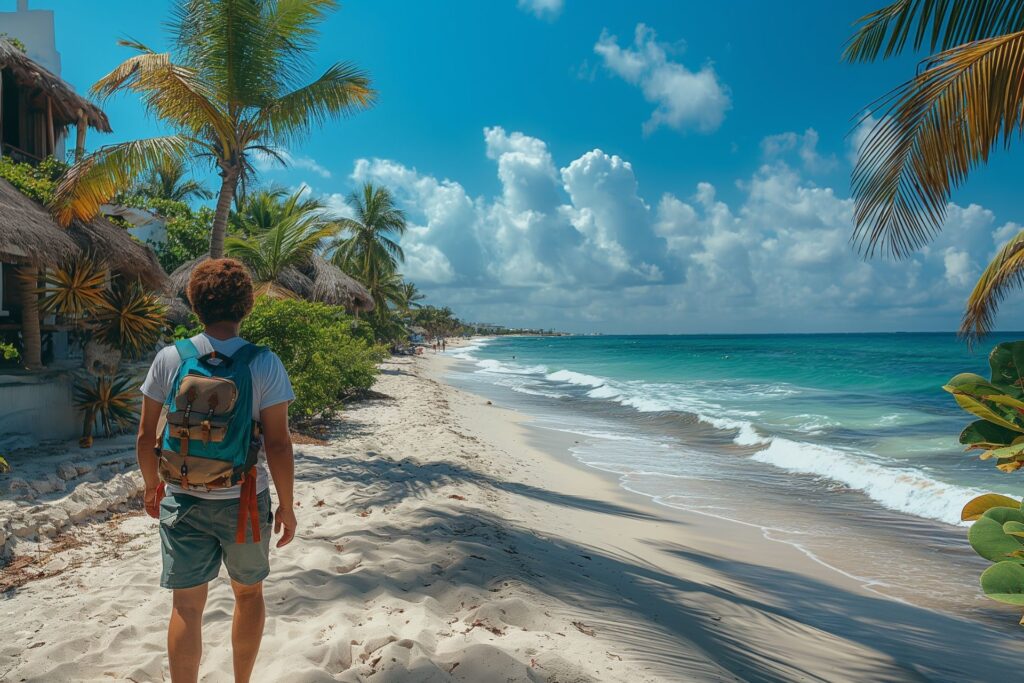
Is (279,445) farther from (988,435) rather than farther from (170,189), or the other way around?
(170,189)

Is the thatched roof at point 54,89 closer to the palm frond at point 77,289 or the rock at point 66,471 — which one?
the palm frond at point 77,289

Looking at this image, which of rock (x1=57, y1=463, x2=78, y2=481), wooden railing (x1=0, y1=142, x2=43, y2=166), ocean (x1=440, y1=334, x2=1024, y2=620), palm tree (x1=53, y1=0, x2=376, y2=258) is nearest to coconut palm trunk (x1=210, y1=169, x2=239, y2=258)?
palm tree (x1=53, y1=0, x2=376, y2=258)

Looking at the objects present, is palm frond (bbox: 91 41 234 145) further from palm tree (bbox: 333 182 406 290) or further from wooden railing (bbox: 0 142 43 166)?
palm tree (bbox: 333 182 406 290)

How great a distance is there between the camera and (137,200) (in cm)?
1467

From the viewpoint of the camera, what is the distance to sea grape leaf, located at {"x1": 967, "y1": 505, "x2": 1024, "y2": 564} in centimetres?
145

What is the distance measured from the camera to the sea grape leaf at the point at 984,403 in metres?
1.47

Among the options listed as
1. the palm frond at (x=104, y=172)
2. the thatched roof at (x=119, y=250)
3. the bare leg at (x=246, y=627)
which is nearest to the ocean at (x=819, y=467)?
the bare leg at (x=246, y=627)

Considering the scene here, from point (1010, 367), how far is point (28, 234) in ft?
27.3

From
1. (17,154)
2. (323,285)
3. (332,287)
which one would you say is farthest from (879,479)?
(17,154)

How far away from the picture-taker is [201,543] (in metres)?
2.19

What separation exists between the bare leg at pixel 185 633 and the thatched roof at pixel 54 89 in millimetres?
12220

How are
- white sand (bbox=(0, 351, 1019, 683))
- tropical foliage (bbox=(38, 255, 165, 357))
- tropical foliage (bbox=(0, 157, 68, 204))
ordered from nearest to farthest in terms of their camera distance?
white sand (bbox=(0, 351, 1019, 683)) → tropical foliage (bbox=(38, 255, 165, 357)) → tropical foliage (bbox=(0, 157, 68, 204))

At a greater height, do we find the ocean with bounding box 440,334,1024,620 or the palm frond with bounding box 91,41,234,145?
the palm frond with bounding box 91,41,234,145

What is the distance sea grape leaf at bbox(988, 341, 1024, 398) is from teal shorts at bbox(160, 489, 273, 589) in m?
2.32
